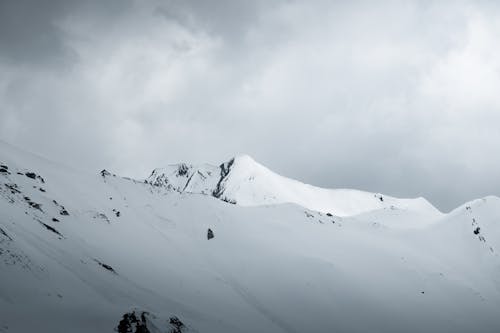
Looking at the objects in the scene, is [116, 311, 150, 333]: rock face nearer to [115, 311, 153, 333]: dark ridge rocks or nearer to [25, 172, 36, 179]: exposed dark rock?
[115, 311, 153, 333]: dark ridge rocks

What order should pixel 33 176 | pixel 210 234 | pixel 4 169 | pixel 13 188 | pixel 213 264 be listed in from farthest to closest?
pixel 210 234
pixel 33 176
pixel 213 264
pixel 4 169
pixel 13 188

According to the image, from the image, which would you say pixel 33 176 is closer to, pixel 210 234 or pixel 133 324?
pixel 210 234

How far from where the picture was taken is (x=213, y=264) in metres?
56.6

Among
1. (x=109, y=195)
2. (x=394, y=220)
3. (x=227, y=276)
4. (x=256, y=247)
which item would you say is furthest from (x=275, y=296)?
(x=394, y=220)

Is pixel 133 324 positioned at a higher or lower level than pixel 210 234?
lower

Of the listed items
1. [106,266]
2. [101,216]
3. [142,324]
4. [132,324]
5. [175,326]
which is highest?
[101,216]

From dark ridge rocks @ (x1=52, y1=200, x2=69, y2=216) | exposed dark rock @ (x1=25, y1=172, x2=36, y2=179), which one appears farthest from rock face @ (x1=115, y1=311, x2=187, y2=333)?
exposed dark rock @ (x1=25, y1=172, x2=36, y2=179)

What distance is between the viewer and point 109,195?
7050 centimetres

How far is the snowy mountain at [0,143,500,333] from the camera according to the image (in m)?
26.6

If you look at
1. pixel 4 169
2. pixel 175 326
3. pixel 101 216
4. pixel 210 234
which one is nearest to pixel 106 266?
pixel 175 326

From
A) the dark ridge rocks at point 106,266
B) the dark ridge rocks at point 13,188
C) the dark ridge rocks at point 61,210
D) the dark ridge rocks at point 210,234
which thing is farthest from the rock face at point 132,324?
the dark ridge rocks at point 210,234

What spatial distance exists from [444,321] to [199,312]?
33281 mm

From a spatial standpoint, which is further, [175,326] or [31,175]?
[31,175]

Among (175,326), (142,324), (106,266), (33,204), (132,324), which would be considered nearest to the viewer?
(132,324)
